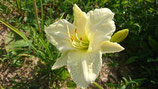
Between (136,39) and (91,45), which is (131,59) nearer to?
(136,39)

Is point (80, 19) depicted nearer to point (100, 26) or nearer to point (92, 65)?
point (100, 26)

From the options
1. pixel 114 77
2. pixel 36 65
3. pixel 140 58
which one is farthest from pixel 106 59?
pixel 36 65

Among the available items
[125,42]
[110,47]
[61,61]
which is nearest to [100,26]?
[110,47]

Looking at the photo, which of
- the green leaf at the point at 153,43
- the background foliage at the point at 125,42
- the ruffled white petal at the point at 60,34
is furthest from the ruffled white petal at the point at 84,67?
the green leaf at the point at 153,43

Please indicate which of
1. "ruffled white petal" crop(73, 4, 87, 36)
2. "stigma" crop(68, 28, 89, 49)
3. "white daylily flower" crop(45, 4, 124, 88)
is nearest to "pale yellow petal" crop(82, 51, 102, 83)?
"white daylily flower" crop(45, 4, 124, 88)

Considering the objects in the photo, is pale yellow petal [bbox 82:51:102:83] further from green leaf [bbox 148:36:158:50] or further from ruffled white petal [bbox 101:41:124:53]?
green leaf [bbox 148:36:158:50]
